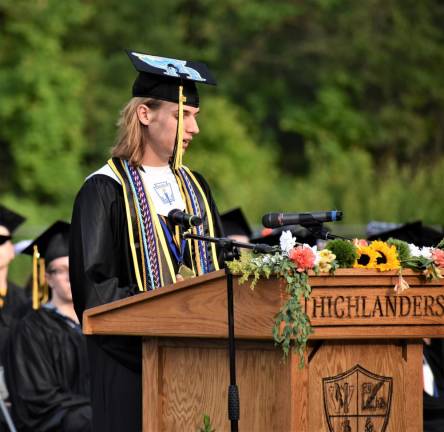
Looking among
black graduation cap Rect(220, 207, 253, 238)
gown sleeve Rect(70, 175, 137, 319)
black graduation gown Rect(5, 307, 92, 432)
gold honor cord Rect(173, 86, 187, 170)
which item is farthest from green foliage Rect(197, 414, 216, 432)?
black graduation cap Rect(220, 207, 253, 238)

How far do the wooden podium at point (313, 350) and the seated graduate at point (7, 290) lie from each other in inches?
144

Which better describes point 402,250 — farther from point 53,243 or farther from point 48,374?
point 53,243

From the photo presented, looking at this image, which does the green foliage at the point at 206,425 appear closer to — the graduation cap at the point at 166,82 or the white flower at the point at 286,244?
the white flower at the point at 286,244

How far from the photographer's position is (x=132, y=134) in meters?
4.87

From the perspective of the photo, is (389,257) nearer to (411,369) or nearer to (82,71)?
(411,369)

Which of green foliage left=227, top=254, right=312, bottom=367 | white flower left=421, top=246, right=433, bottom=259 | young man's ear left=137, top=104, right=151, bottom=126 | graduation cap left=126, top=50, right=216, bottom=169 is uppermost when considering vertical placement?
graduation cap left=126, top=50, right=216, bottom=169

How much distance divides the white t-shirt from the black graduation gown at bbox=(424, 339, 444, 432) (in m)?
2.68

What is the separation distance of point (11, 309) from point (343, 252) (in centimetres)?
487

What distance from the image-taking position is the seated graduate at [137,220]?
4539 mm

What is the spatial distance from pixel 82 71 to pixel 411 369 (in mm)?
17223

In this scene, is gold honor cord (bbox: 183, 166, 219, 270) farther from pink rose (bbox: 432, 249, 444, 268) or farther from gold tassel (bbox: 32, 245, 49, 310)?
gold tassel (bbox: 32, 245, 49, 310)

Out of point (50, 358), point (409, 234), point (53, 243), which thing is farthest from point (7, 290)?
point (409, 234)

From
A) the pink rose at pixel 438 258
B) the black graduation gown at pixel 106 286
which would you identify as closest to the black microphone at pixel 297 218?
the pink rose at pixel 438 258

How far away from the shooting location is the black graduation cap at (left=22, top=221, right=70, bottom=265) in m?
7.29
